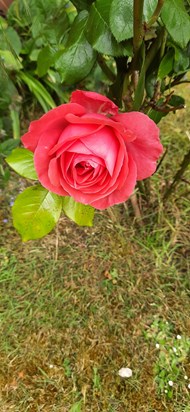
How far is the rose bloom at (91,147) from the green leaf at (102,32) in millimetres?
96

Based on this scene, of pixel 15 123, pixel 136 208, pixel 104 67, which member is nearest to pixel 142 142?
pixel 104 67

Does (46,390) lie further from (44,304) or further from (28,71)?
(28,71)

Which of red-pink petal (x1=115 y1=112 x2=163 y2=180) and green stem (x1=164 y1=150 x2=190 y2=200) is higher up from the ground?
red-pink petal (x1=115 y1=112 x2=163 y2=180)

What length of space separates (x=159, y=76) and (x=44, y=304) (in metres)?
0.74

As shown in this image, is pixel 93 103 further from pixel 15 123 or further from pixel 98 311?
pixel 15 123

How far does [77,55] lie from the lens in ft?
2.21

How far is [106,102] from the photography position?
59 centimetres

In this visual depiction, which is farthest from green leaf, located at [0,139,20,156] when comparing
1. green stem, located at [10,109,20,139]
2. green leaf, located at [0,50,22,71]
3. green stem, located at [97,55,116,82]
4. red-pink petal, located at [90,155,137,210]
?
red-pink petal, located at [90,155,137,210]

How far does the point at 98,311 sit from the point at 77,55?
2.53 ft

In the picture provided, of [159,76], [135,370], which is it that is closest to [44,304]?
[135,370]

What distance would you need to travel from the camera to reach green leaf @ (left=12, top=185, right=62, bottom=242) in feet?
2.54

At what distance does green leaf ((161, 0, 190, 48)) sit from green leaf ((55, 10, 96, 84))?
129 millimetres

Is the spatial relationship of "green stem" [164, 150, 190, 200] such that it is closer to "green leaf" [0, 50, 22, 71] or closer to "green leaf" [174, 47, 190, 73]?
"green leaf" [174, 47, 190, 73]

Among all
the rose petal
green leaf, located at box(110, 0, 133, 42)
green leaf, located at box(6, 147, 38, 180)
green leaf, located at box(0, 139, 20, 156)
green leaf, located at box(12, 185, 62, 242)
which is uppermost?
green leaf, located at box(110, 0, 133, 42)
